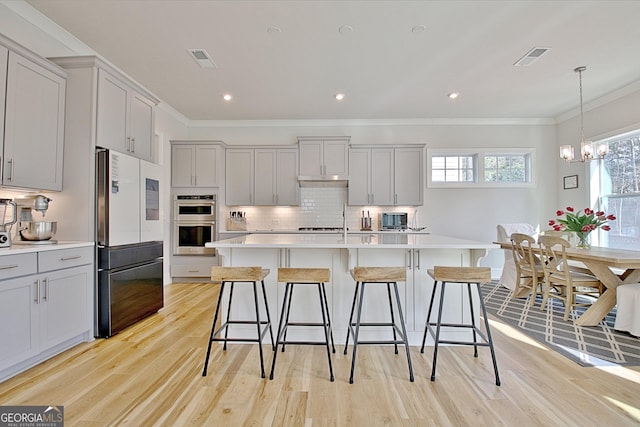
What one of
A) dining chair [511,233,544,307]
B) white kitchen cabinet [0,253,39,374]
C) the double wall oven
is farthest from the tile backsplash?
white kitchen cabinet [0,253,39,374]

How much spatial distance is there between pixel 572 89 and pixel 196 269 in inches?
248

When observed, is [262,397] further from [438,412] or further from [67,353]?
[67,353]

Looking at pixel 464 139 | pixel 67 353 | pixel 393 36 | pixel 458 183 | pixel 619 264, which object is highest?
pixel 393 36

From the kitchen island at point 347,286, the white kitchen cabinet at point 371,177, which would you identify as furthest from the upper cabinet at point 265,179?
the kitchen island at point 347,286

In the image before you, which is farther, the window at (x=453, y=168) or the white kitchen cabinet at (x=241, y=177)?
the window at (x=453, y=168)

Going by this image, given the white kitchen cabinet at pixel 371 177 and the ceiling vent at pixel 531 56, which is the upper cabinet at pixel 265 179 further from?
the ceiling vent at pixel 531 56

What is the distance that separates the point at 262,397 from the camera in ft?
6.43

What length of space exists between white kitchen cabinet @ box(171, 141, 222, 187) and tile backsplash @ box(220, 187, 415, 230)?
789mm

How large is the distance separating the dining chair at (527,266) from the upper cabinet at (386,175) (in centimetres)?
176

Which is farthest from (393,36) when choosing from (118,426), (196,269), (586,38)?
(196,269)

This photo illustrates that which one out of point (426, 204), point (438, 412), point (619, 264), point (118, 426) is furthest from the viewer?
point (426, 204)

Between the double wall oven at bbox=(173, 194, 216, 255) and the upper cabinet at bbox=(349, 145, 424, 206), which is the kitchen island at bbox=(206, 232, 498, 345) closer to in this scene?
the double wall oven at bbox=(173, 194, 216, 255)

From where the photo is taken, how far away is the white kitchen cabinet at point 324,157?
5.56m

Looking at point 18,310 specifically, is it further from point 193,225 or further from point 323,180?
point 323,180
